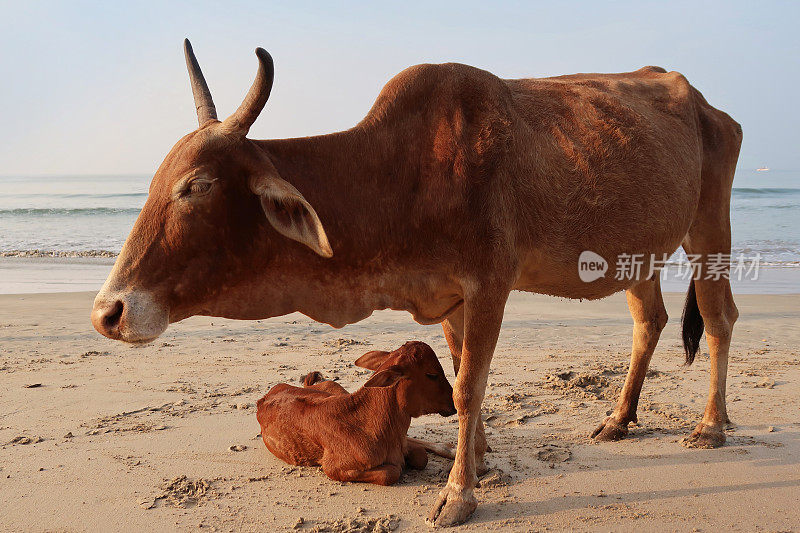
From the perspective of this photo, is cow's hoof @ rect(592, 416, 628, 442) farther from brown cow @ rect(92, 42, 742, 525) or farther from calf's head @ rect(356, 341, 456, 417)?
calf's head @ rect(356, 341, 456, 417)

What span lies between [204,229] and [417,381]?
1.58 metres

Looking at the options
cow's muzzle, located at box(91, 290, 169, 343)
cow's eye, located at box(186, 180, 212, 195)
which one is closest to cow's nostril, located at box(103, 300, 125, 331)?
cow's muzzle, located at box(91, 290, 169, 343)

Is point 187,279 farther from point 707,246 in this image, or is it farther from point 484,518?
point 707,246

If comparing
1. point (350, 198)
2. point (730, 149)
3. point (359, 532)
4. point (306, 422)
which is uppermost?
point (730, 149)

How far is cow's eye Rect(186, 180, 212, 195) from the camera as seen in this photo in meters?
3.40

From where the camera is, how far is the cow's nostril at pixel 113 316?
3.25 m

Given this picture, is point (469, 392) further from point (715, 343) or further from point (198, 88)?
point (715, 343)

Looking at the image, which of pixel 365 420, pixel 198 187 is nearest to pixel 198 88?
pixel 198 187

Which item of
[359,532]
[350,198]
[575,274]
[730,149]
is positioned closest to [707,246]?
[730,149]

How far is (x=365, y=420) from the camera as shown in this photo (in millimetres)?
4129

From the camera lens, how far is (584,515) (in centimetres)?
381

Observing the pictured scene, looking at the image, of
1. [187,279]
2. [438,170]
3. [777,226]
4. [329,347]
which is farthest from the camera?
[777,226]

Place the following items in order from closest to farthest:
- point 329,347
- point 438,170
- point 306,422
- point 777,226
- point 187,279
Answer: point 187,279 < point 438,170 < point 306,422 < point 329,347 < point 777,226

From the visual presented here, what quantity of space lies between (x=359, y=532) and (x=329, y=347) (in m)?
4.09
